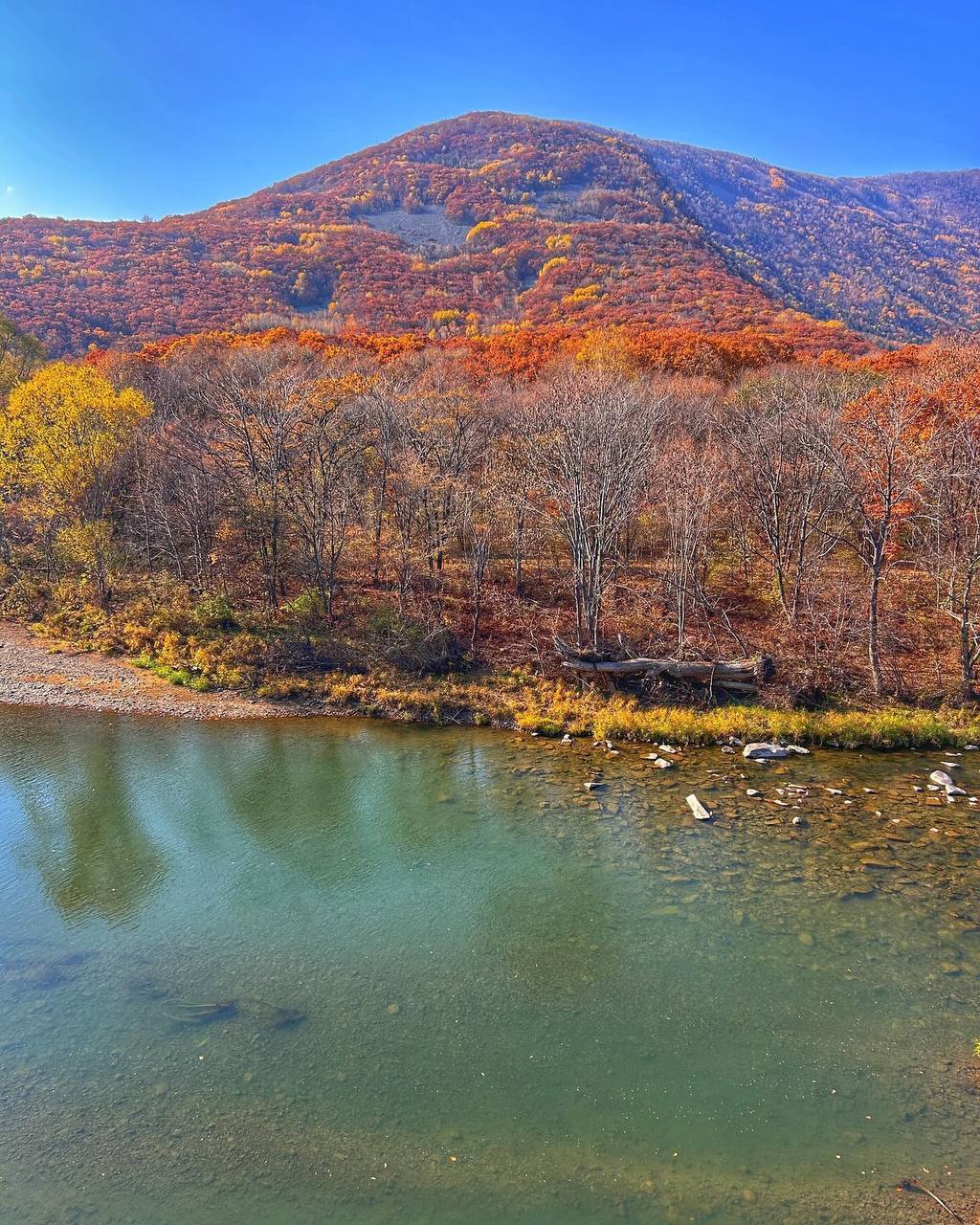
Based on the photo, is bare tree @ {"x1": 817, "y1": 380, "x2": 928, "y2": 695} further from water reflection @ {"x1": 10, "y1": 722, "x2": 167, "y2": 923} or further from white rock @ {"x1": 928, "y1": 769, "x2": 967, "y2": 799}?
water reflection @ {"x1": 10, "y1": 722, "x2": 167, "y2": 923}

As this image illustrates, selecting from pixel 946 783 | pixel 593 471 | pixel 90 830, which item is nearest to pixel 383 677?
pixel 90 830

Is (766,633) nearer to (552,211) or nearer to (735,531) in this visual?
(735,531)

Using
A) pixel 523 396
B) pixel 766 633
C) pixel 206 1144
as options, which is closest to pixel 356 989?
pixel 206 1144

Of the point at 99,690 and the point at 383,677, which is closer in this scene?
the point at 99,690

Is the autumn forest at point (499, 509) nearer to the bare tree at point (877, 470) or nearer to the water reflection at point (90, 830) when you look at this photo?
the bare tree at point (877, 470)

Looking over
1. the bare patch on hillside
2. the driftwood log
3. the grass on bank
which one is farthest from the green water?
the bare patch on hillside

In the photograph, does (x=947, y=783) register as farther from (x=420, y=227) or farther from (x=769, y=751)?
(x=420, y=227)

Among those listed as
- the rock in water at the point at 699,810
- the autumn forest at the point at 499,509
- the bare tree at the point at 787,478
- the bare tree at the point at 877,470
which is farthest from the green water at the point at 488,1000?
the bare tree at the point at 787,478
